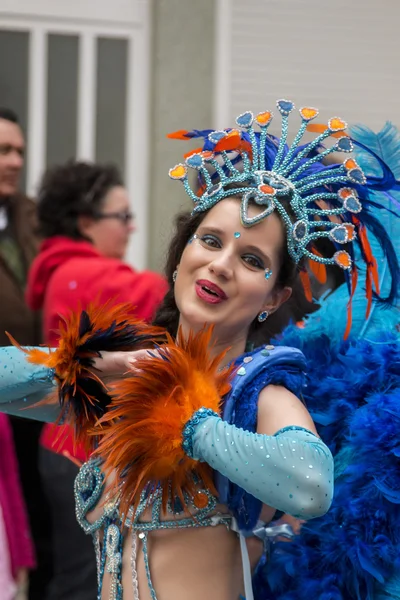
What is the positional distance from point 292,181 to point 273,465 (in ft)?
2.08

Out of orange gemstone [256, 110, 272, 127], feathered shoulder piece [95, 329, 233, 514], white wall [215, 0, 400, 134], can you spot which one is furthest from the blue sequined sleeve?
white wall [215, 0, 400, 134]

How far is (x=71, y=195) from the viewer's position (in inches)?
137

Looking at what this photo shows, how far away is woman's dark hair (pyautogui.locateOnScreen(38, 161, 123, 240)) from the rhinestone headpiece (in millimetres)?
1460

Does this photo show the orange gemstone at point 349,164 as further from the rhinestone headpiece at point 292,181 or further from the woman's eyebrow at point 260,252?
the woman's eyebrow at point 260,252

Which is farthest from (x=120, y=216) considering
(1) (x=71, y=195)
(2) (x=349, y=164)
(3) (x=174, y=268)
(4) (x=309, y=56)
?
(4) (x=309, y=56)

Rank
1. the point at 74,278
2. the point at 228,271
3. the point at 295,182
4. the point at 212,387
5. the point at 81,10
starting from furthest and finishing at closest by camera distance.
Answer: the point at 81,10, the point at 74,278, the point at 295,182, the point at 228,271, the point at 212,387

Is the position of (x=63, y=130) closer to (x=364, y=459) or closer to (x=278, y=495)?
(x=364, y=459)

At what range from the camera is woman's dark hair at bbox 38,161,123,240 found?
3.43 metres

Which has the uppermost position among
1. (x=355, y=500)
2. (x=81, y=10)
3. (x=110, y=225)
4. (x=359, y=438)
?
(x=81, y=10)

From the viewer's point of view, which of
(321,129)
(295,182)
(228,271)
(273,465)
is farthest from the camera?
(321,129)

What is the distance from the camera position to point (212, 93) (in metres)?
4.81

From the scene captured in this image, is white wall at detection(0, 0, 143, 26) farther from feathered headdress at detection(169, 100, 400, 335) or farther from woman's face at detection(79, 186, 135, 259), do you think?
feathered headdress at detection(169, 100, 400, 335)

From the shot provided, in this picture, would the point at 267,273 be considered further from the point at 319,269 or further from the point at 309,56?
the point at 309,56

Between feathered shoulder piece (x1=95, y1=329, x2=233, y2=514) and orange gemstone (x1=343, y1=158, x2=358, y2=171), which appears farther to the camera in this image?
orange gemstone (x1=343, y1=158, x2=358, y2=171)
